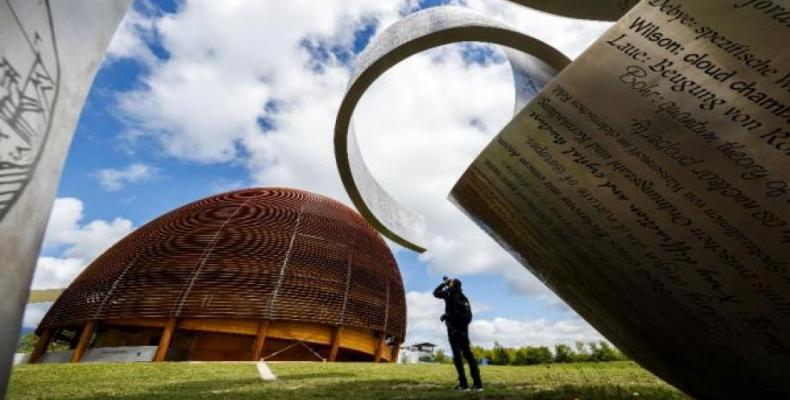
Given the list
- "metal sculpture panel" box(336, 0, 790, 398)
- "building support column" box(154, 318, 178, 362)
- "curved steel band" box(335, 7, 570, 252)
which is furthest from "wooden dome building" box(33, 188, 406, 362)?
"metal sculpture panel" box(336, 0, 790, 398)

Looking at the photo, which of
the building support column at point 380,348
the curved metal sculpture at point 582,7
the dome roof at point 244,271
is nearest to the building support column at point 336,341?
the dome roof at point 244,271

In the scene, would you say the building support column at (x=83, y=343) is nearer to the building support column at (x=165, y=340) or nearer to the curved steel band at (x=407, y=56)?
the building support column at (x=165, y=340)

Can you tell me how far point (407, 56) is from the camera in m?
6.01

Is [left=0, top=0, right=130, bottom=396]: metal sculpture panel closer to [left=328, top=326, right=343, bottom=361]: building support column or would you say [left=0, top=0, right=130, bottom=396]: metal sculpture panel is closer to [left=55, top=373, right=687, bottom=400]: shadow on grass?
[left=55, top=373, right=687, bottom=400]: shadow on grass

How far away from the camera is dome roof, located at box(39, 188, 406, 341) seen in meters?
20.6

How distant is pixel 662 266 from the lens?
3.51 meters

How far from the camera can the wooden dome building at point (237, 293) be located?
20344 millimetres

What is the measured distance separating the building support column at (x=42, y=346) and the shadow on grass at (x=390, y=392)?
21172mm

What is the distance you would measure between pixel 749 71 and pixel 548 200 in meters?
1.71

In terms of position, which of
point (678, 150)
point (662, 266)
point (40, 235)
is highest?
point (678, 150)

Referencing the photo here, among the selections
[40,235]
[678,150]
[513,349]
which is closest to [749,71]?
[678,150]

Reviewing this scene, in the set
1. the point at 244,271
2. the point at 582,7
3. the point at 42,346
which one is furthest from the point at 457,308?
the point at 42,346

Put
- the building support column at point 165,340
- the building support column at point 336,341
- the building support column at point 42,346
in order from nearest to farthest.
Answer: the building support column at point 165,340, the building support column at point 336,341, the building support column at point 42,346

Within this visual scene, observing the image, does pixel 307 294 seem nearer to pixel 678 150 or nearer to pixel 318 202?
pixel 318 202
